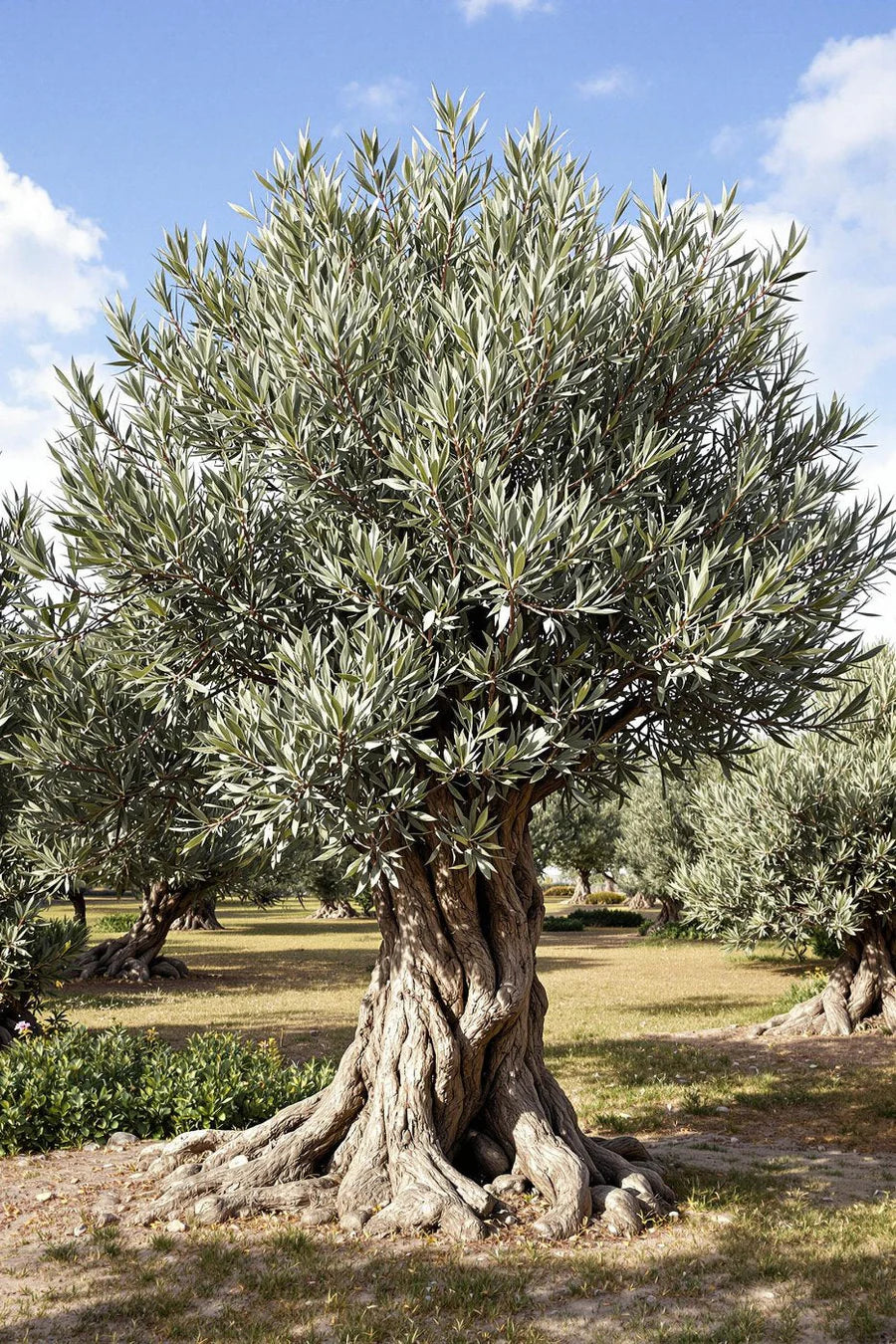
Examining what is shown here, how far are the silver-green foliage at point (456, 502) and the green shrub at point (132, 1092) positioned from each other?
16.9 ft

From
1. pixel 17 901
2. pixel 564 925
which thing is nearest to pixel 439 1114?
pixel 17 901

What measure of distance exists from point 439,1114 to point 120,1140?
468cm

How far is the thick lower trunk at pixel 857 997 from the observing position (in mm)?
19141

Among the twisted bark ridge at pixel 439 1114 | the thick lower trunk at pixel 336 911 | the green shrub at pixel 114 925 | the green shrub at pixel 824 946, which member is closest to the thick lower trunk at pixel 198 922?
the green shrub at pixel 114 925

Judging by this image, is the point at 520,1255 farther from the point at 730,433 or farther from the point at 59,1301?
the point at 730,433

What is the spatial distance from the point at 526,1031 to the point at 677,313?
23.2 ft

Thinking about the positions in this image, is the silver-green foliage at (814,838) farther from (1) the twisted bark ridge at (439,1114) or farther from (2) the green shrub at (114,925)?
(2) the green shrub at (114,925)

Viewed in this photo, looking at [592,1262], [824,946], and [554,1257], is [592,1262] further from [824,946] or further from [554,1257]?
[824,946]

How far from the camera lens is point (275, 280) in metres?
8.72

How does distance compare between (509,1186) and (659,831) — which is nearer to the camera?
(509,1186)

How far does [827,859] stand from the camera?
18.9 m

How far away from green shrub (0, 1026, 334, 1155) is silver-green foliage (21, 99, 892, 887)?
5136 mm

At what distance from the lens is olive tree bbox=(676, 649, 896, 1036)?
18.5 metres

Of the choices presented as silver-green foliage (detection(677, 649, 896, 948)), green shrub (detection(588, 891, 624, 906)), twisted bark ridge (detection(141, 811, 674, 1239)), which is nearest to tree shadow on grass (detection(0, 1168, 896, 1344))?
twisted bark ridge (detection(141, 811, 674, 1239))
